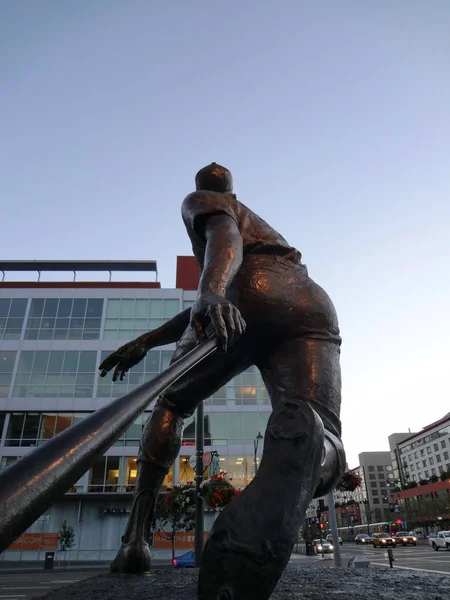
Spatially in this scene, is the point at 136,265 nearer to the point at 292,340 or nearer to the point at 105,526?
the point at 105,526

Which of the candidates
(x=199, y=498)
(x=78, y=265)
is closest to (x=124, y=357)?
(x=199, y=498)

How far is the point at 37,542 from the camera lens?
26531 mm

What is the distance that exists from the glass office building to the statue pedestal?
2566 cm

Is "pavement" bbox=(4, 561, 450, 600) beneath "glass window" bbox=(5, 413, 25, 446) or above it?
beneath

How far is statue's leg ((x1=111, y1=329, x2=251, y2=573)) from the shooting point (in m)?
2.35

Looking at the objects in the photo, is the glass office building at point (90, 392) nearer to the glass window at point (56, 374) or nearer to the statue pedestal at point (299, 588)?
the glass window at point (56, 374)

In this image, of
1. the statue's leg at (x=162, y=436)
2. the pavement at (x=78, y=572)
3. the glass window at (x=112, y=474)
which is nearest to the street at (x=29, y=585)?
the pavement at (x=78, y=572)

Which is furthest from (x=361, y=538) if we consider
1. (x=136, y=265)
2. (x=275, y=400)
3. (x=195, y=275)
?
(x=275, y=400)

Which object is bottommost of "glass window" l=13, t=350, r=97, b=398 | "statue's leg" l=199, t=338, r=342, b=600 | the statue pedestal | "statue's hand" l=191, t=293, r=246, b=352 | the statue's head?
the statue pedestal

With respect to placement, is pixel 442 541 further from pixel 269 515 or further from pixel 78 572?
pixel 269 515

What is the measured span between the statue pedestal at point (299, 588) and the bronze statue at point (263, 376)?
0.29 m

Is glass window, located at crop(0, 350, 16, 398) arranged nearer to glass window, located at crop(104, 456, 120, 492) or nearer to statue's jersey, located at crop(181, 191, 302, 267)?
glass window, located at crop(104, 456, 120, 492)

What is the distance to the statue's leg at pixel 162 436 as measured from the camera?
2.35m

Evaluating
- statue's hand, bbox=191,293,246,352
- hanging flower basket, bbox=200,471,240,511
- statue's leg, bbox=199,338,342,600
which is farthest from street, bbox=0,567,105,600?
statue's leg, bbox=199,338,342,600
